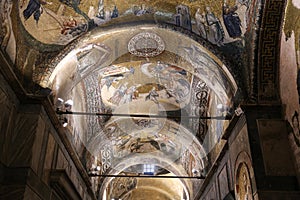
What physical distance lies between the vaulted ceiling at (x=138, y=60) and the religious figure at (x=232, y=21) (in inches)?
1.1

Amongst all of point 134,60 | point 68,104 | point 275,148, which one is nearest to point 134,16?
point 134,60

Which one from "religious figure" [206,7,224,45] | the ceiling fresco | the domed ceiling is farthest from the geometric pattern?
"religious figure" [206,7,224,45]

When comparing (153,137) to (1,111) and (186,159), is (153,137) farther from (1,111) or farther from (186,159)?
(1,111)

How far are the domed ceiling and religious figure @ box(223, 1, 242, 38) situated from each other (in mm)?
28

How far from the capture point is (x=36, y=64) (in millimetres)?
8812

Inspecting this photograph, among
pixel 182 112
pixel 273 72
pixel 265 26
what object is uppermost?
pixel 182 112

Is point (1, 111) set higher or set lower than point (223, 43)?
lower

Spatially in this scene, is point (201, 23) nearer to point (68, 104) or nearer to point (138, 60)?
point (138, 60)

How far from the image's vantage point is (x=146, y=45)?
11.1 metres

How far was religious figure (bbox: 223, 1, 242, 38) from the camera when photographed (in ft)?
29.9

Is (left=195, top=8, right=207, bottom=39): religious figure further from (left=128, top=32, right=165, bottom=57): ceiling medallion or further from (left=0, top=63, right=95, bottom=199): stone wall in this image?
(left=0, top=63, right=95, bottom=199): stone wall

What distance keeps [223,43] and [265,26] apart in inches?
57.7

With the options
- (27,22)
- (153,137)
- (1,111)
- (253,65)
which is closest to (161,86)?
(153,137)

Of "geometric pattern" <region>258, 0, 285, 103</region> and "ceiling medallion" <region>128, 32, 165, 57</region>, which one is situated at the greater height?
"ceiling medallion" <region>128, 32, 165, 57</region>
